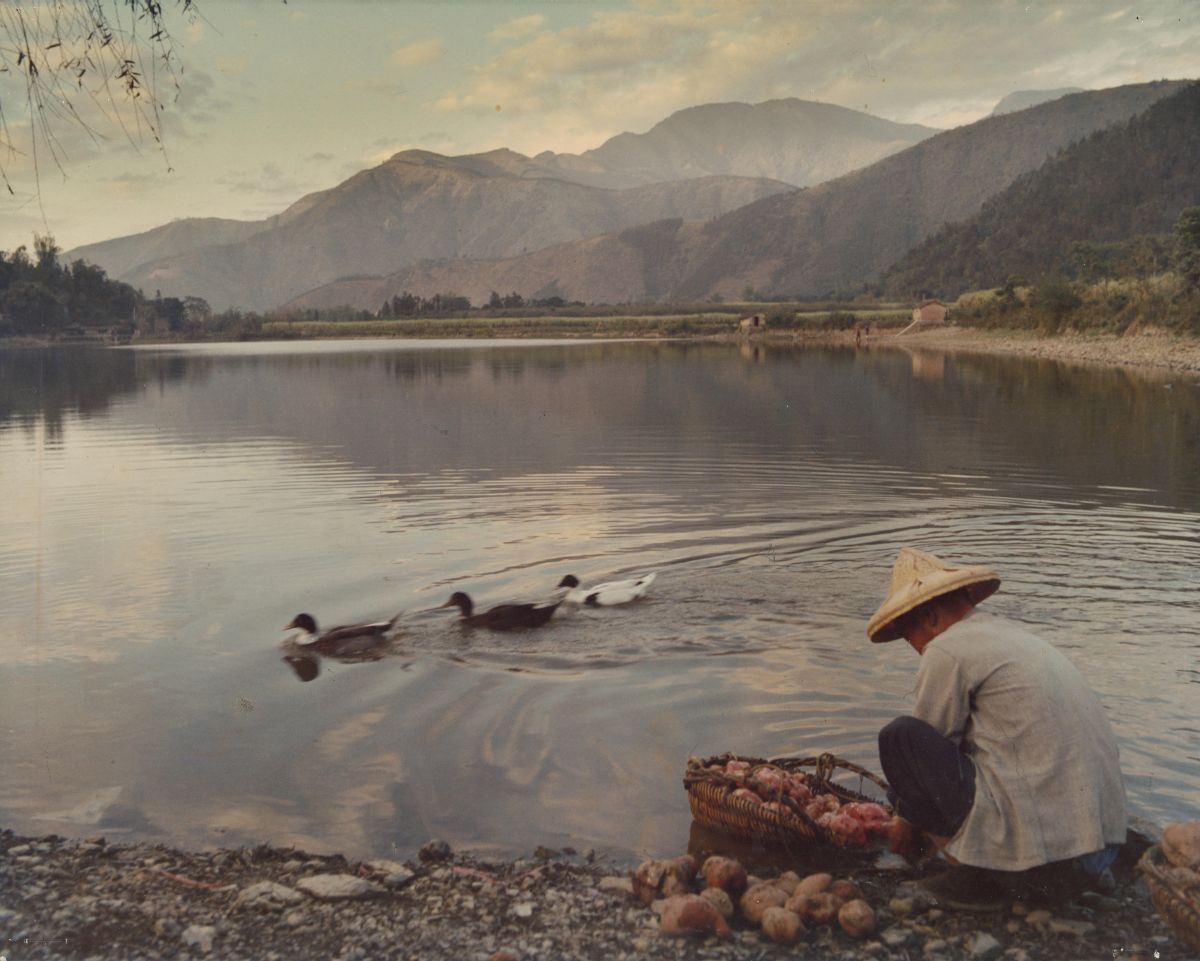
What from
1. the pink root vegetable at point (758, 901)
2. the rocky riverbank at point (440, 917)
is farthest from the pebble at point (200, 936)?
the pink root vegetable at point (758, 901)

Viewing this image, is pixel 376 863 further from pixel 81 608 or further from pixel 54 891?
pixel 81 608

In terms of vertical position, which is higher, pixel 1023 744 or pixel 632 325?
pixel 632 325

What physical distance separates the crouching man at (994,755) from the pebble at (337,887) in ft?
9.96

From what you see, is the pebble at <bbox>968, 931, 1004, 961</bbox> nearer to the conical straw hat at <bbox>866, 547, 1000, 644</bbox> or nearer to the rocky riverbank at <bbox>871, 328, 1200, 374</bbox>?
the conical straw hat at <bbox>866, 547, 1000, 644</bbox>

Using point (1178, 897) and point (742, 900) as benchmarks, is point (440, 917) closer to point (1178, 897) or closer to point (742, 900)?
point (742, 900)

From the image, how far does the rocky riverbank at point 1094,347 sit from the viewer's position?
2016 inches

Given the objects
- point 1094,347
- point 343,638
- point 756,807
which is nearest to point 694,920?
point 756,807

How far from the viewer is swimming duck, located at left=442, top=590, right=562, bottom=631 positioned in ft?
38.1

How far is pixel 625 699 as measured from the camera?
31.3 ft

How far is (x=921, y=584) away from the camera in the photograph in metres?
5.86

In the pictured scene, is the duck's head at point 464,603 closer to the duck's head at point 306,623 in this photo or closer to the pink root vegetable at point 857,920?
the duck's head at point 306,623

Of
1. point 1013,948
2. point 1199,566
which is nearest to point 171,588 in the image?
point 1013,948

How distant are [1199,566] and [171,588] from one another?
13.4 m

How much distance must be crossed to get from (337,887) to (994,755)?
146 inches
